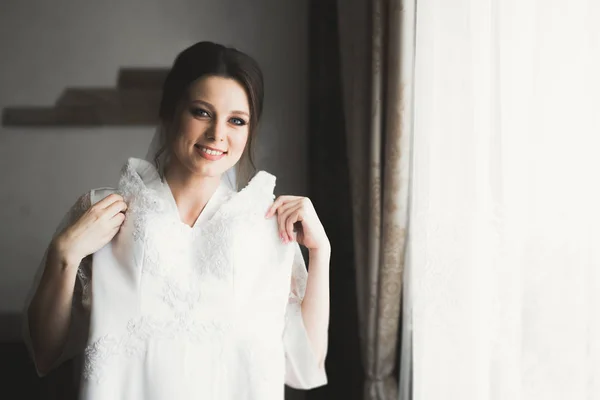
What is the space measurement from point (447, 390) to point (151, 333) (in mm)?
387

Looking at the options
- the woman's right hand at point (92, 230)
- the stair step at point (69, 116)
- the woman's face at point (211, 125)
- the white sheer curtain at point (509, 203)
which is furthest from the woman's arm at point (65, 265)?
the white sheer curtain at point (509, 203)

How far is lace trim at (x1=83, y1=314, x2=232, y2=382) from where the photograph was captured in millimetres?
657

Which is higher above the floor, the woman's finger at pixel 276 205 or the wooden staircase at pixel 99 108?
the wooden staircase at pixel 99 108

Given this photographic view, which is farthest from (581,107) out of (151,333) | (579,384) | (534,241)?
(151,333)

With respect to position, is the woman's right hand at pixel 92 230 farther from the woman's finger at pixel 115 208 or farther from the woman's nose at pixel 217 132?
the woman's nose at pixel 217 132

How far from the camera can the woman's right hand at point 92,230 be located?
0.66 metres

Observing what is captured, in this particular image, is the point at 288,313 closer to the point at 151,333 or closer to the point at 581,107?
the point at 151,333

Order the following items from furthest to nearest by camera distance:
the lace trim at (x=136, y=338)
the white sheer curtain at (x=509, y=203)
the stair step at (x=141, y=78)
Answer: the stair step at (x=141, y=78) → the lace trim at (x=136, y=338) → the white sheer curtain at (x=509, y=203)

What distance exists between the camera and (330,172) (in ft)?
3.12

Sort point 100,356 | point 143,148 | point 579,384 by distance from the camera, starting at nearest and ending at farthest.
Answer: point 579,384, point 100,356, point 143,148

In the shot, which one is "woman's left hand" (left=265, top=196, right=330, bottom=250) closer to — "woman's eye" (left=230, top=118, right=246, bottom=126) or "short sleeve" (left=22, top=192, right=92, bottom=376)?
"woman's eye" (left=230, top=118, right=246, bottom=126)

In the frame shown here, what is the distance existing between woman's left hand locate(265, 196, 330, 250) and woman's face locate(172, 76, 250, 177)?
89 millimetres

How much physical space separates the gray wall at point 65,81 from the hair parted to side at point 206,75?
149 mm

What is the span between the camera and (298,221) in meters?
0.72
